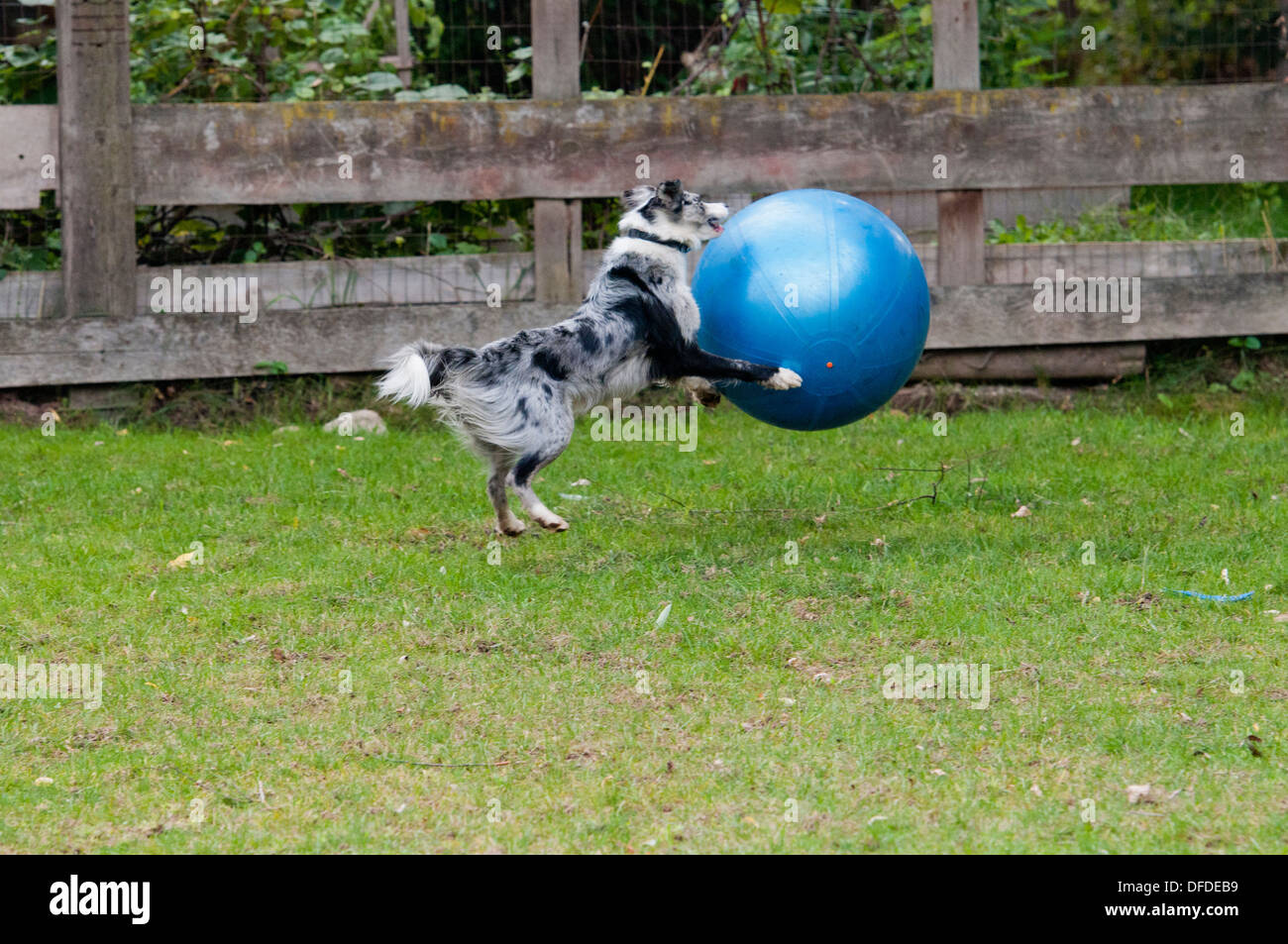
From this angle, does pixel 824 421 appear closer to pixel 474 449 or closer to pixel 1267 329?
pixel 474 449

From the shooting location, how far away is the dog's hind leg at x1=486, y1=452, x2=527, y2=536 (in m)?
6.45

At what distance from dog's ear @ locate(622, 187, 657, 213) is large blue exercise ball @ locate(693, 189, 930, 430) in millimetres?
528

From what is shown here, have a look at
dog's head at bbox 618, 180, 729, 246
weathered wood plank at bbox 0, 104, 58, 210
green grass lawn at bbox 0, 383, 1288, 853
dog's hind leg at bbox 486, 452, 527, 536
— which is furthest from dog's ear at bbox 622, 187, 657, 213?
weathered wood plank at bbox 0, 104, 58, 210

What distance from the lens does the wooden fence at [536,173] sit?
889cm

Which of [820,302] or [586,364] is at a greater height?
[820,302]

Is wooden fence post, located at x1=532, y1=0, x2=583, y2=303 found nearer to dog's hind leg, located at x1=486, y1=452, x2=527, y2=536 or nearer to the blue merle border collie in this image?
the blue merle border collie

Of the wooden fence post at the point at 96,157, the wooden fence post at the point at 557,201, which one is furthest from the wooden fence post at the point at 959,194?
the wooden fence post at the point at 96,157

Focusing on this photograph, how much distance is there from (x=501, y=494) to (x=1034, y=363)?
4.67 metres

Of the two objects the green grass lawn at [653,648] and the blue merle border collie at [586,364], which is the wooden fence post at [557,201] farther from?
the blue merle border collie at [586,364]

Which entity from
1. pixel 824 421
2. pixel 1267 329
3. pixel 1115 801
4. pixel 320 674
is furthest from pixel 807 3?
pixel 1115 801

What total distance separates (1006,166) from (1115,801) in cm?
627

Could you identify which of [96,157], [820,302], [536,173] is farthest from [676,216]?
[96,157]

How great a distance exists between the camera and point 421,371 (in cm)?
591

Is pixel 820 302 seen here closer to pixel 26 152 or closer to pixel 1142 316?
pixel 1142 316
